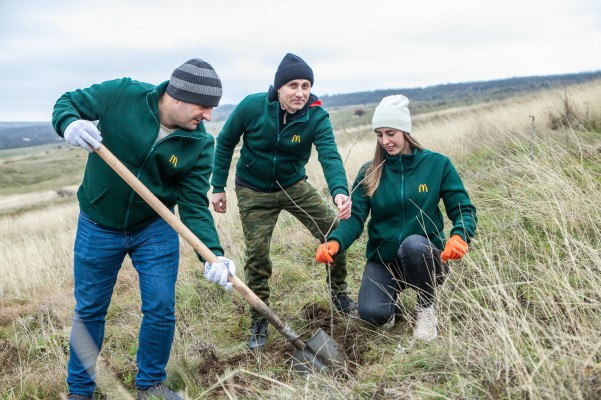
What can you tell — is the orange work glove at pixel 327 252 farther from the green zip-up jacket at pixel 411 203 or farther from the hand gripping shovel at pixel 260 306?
the hand gripping shovel at pixel 260 306

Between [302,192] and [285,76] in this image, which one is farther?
[302,192]

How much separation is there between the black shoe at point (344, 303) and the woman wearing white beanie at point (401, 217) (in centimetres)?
56

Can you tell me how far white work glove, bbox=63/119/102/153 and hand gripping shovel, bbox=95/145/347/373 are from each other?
0.20 feet

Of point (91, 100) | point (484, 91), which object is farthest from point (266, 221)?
point (484, 91)

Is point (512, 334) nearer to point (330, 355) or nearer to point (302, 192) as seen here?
point (330, 355)

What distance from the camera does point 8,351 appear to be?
383 centimetres

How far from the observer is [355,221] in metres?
3.32

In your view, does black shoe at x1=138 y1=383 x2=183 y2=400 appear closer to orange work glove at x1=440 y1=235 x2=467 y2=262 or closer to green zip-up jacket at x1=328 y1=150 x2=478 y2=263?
green zip-up jacket at x1=328 y1=150 x2=478 y2=263

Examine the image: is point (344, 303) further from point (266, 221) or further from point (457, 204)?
point (457, 204)

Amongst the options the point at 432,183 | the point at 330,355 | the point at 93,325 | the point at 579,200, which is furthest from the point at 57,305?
the point at 579,200

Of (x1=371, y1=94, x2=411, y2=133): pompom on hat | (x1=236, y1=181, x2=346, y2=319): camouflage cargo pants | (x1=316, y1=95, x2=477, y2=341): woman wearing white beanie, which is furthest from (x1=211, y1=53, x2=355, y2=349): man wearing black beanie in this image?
(x1=371, y1=94, x2=411, y2=133): pompom on hat

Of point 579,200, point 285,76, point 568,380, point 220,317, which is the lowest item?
point 220,317

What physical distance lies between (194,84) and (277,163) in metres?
1.17

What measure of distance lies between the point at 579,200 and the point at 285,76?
2.34m
